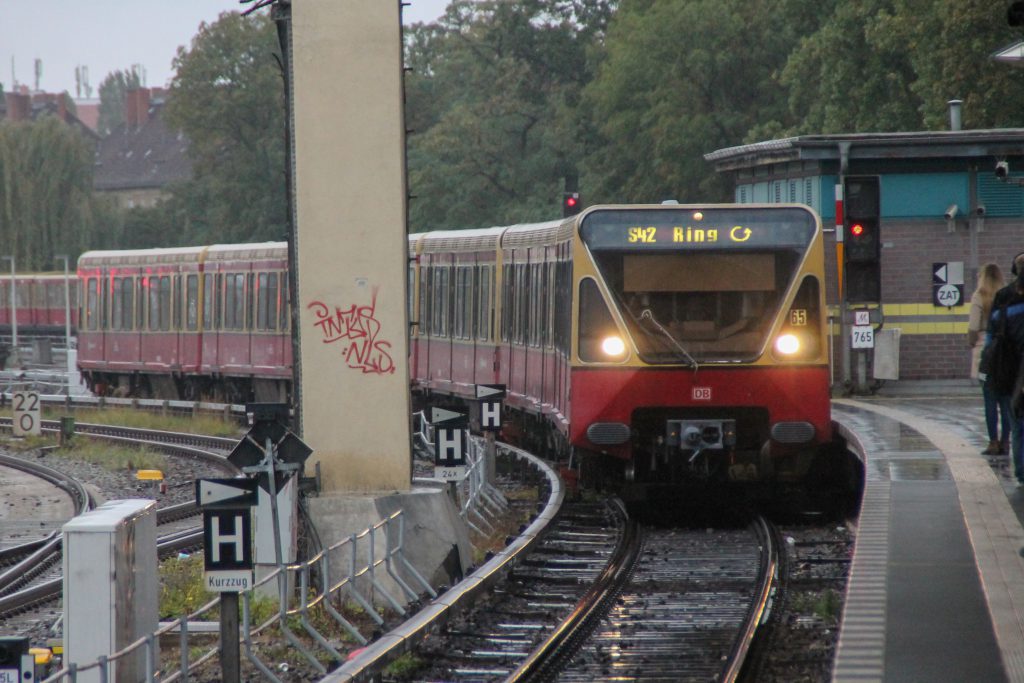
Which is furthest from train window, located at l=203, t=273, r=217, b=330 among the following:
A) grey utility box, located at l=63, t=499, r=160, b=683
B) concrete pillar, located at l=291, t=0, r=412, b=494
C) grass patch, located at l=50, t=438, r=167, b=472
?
grey utility box, located at l=63, t=499, r=160, b=683

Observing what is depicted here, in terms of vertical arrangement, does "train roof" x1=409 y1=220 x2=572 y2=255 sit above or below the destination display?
above

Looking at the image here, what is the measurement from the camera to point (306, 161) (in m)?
14.0

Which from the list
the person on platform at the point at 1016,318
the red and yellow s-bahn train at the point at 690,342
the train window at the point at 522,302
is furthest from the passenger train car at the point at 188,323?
the person on platform at the point at 1016,318

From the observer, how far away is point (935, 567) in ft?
33.4

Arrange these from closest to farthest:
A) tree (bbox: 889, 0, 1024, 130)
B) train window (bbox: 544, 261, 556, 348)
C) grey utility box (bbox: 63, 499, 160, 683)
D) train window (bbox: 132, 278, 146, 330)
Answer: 1. grey utility box (bbox: 63, 499, 160, 683)
2. train window (bbox: 544, 261, 556, 348)
3. train window (bbox: 132, 278, 146, 330)
4. tree (bbox: 889, 0, 1024, 130)

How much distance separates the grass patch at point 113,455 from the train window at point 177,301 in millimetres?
6728

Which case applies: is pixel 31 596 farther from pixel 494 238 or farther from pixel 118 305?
pixel 118 305

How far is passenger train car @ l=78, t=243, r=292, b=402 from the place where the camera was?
34.8 meters

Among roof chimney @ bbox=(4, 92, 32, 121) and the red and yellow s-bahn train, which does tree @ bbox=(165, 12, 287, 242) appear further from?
the red and yellow s-bahn train

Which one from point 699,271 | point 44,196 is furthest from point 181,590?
point 44,196

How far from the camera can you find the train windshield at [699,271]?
16.8 m

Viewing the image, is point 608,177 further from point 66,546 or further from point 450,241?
point 66,546

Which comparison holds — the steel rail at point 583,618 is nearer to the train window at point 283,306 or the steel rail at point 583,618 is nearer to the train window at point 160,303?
the train window at point 283,306

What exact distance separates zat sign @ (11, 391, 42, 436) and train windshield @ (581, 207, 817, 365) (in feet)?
63.9
